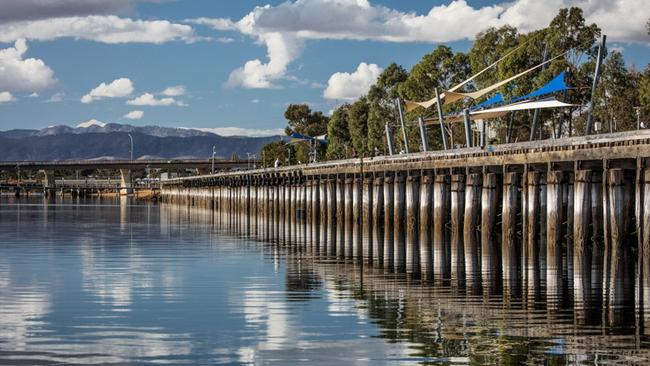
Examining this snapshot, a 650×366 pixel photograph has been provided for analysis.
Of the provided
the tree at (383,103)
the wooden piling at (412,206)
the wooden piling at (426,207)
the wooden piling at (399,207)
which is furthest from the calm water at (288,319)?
the tree at (383,103)

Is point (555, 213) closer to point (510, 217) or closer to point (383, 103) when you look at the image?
point (510, 217)

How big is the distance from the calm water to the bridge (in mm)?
2984

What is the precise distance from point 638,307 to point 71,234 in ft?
164


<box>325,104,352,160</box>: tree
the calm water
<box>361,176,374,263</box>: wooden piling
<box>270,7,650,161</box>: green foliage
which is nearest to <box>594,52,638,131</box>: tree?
<box>270,7,650,161</box>: green foliage

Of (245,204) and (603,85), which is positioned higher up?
(603,85)

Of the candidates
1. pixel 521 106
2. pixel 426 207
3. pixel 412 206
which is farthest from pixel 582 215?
pixel 521 106

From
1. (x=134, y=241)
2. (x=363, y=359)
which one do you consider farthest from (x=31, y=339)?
(x=134, y=241)

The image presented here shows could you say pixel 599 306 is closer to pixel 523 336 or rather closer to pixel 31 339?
pixel 523 336

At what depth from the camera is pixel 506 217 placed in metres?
55.0

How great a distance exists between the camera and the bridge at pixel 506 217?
42.2m

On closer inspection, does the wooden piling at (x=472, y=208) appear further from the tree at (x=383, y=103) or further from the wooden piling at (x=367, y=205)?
the tree at (x=383, y=103)

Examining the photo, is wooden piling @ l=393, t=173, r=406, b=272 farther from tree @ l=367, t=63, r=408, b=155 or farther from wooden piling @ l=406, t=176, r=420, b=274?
tree @ l=367, t=63, r=408, b=155

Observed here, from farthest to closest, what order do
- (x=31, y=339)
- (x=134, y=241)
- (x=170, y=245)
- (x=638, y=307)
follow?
(x=134, y=241) < (x=170, y=245) < (x=638, y=307) < (x=31, y=339)

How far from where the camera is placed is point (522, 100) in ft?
261
